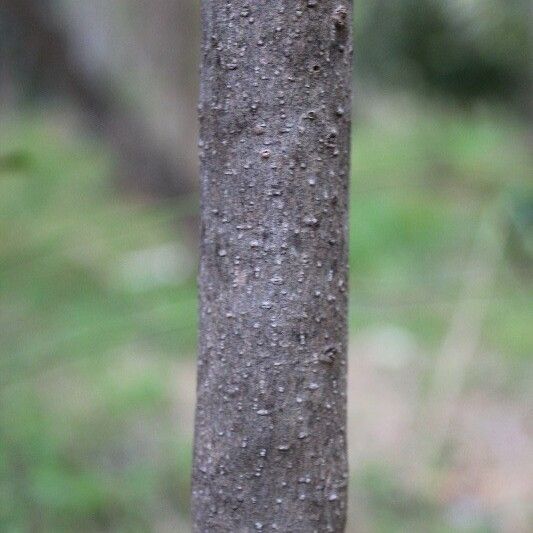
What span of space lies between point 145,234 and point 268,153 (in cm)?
363

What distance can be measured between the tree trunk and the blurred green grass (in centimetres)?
104

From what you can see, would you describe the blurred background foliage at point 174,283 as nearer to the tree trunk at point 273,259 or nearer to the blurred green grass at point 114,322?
the blurred green grass at point 114,322

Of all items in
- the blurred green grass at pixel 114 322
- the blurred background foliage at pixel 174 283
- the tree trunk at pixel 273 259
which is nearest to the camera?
the tree trunk at pixel 273 259

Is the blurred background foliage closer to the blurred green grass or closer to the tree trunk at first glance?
the blurred green grass

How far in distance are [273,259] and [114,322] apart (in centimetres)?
215

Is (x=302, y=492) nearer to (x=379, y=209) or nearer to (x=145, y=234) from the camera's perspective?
(x=145, y=234)

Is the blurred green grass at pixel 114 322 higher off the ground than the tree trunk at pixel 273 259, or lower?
lower

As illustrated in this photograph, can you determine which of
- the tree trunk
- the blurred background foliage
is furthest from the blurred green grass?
the tree trunk

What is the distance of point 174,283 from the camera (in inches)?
167

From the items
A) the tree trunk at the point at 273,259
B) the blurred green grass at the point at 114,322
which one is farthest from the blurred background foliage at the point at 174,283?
the tree trunk at the point at 273,259

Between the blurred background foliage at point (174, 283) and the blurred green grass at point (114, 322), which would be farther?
the blurred background foliage at point (174, 283)

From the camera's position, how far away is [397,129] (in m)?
8.21

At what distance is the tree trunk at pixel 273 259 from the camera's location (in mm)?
855

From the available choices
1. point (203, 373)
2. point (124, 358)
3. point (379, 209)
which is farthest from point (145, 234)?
point (203, 373)
